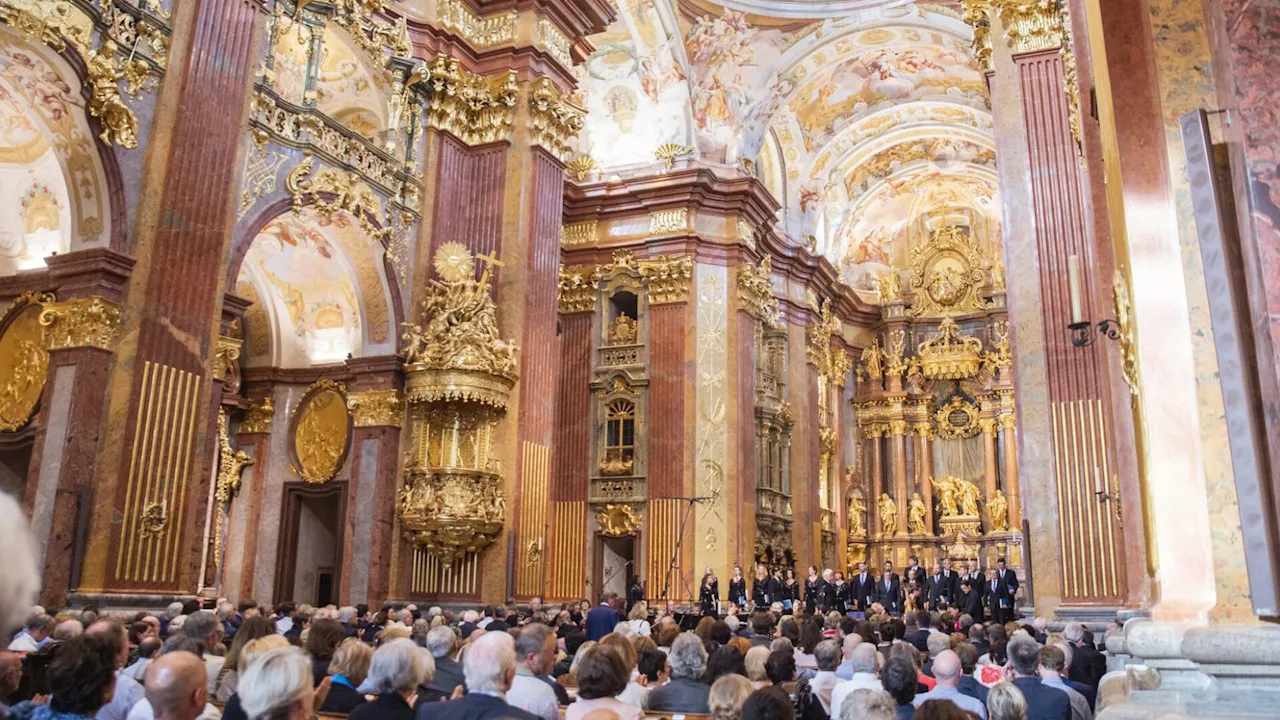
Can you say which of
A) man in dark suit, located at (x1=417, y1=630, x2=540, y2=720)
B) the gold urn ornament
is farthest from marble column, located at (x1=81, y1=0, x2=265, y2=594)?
man in dark suit, located at (x1=417, y1=630, x2=540, y2=720)

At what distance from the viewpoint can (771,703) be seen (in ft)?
11.6

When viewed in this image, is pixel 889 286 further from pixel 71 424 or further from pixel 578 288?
pixel 71 424

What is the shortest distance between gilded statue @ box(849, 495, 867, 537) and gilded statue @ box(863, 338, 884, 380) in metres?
4.00

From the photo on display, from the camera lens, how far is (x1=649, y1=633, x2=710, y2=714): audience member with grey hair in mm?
5305

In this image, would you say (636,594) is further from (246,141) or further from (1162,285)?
(1162,285)

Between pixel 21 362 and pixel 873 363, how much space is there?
25655 mm

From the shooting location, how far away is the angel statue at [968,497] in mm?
30812

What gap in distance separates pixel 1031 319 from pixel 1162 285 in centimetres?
848

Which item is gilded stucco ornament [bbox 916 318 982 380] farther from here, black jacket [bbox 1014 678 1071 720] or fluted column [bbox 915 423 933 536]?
black jacket [bbox 1014 678 1071 720]

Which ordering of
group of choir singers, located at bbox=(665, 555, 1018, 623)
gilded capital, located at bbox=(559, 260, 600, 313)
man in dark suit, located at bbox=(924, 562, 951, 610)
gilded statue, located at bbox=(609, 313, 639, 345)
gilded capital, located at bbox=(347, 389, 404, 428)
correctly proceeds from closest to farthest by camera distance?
gilded capital, located at bbox=(347, 389, 404, 428)
group of choir singers, located at bbox=(665, 555, 1018, 623)
man in dark suit, located at bbox=(924, 562, 951, 610)
gilded statue, located at bbox=(609, 313, 639, 345)
gilded capital, located at bbox=(559, 260, 600, 313)

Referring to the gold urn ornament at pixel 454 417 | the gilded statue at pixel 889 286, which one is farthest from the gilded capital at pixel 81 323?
the gilded statue at pixel 889 286

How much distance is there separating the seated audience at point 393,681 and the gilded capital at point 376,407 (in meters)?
10.7

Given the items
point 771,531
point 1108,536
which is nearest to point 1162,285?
point 1108,536

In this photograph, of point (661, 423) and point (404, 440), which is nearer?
point (404, 440)
